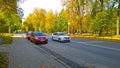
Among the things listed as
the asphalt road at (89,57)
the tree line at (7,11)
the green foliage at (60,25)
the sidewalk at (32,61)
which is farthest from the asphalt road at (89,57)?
the green foliage at (60,25)

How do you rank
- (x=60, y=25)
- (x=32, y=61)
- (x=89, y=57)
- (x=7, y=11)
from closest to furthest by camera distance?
(x=32, y=61)
(x=89, y=57)
(x=7, y=11)
(x=60, y=25)

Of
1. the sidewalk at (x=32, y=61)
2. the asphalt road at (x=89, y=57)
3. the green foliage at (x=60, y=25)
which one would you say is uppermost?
the green foliage at (x=60, y=25)

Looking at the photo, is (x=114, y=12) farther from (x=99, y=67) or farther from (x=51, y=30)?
(x=51, y=30)

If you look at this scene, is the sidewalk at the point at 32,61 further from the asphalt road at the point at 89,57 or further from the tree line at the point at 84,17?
the tree line at the point at 84,17

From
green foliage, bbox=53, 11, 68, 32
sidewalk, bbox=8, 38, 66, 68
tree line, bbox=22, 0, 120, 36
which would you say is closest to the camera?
sidewalk, bbox=8, 38, 66, 68

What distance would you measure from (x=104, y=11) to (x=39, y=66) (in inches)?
1716

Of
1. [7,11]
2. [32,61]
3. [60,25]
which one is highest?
[7,11]

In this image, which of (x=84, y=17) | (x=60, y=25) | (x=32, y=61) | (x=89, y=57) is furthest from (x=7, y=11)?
(x=60, y=25)

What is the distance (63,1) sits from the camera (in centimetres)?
7144

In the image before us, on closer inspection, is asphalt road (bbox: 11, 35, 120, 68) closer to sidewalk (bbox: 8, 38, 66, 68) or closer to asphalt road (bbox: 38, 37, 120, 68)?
asphalt road (bbox: 38, 37, 120, 68)

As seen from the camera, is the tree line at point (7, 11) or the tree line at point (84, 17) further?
the tree line at point (84, 17)

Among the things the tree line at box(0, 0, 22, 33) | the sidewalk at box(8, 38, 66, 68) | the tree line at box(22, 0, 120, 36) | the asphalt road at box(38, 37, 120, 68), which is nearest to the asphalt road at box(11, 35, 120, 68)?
the asphalt road at box(38, 37, 120, 68)

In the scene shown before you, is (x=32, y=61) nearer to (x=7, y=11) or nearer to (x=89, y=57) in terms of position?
(x=89, y=57)

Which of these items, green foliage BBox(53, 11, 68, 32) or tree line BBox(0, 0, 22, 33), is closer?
tree line BBox(0, 0, 22, 33)
